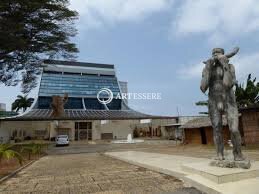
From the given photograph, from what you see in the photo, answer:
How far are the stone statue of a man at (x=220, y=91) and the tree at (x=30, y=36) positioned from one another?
1487 cm

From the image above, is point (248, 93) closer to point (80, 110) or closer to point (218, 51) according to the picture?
point (218, 51)

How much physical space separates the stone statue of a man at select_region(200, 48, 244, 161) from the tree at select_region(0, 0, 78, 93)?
585 inches

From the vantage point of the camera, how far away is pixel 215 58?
654 cm

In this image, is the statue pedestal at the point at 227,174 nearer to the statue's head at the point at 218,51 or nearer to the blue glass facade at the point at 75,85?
the statue's head at the point at 218,51

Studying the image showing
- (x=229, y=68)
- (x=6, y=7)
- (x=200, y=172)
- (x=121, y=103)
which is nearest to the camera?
(x=200, y=172)

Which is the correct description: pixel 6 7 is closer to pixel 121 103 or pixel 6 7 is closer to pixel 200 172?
pixel 200 172

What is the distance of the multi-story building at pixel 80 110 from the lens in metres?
44.6

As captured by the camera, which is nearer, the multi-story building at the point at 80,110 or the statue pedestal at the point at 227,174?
the statue pedestal at the point at 227,174

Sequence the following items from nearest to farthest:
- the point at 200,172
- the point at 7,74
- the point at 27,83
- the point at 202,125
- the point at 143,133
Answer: the point at 200,172 < the point at 7,74 < the point at 27,83 < the point at 202,125 < the point at 143,133

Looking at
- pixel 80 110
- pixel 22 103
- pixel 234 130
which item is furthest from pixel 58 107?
pixel 234 130

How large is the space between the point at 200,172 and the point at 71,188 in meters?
3.01

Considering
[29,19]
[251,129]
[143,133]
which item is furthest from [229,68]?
[143,133]

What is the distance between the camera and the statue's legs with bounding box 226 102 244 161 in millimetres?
5953

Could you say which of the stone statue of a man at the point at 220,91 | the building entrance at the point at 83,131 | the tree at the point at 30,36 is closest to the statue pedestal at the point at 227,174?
the stone statue of a man at the point at 220,91
